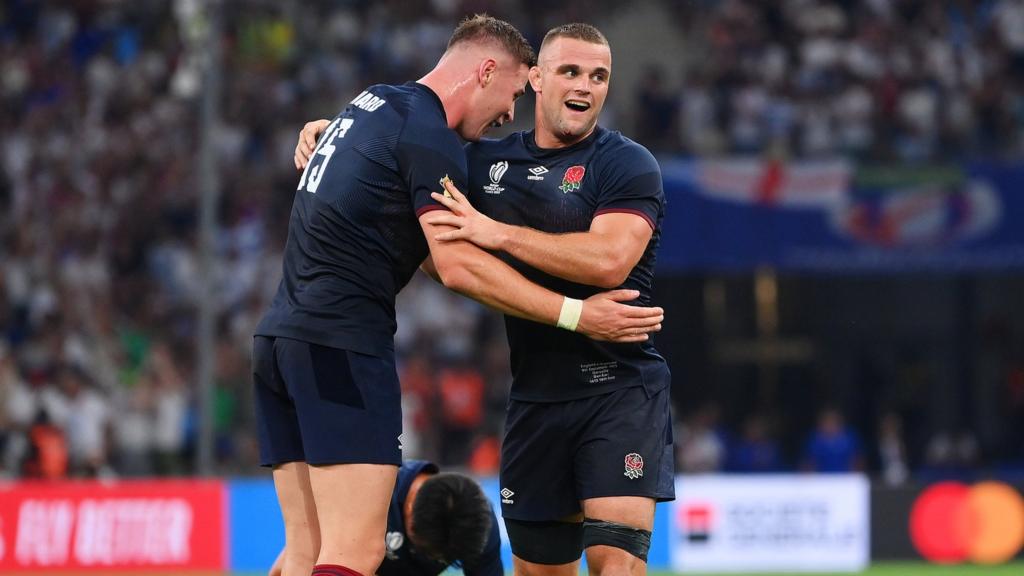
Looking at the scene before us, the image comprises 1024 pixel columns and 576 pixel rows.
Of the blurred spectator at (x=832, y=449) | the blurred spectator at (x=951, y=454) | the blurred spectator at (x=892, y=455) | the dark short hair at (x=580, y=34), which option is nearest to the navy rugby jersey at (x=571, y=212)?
the dark short hair at (x=580, y=34)

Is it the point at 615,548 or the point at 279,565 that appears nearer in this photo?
the point at 615,548

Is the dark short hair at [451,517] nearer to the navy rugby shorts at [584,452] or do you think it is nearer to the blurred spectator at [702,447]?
the navy rugby shorts at [584,452]

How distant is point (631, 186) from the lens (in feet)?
20.2

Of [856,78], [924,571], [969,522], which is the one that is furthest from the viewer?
[856,78]

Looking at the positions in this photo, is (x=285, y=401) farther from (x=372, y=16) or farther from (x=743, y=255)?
(x=372, y=16)

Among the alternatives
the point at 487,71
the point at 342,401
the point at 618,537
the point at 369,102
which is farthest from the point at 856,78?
the point at 342,401

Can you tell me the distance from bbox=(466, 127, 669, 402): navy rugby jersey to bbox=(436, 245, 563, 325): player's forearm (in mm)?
429

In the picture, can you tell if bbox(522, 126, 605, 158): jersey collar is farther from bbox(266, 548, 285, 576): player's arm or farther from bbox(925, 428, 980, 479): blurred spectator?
bbox(925, 428, 980, 479): blurred spectator

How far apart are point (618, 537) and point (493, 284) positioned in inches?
44.0

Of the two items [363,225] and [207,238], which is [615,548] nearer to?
[363,225]

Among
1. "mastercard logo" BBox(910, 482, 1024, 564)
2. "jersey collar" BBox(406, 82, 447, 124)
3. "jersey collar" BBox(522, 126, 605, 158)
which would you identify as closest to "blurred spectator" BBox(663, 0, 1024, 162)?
"mastercard logo" BBox(910, 482, 1024, 564)

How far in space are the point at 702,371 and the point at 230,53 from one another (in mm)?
7558

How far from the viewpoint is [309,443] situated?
551 centimetres

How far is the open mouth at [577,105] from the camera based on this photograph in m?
6.26
